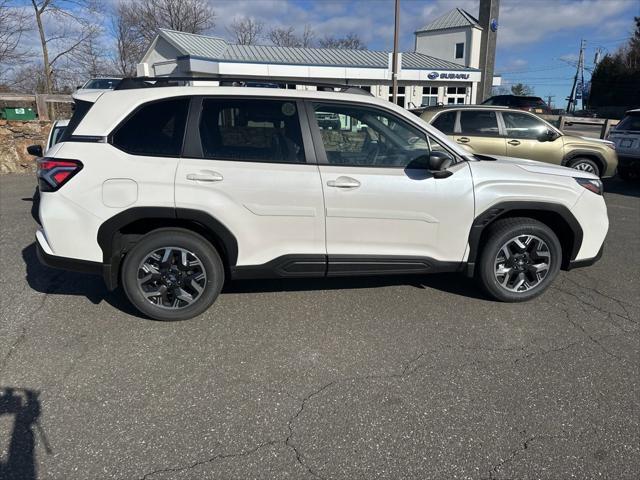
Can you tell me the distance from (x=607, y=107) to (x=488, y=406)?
62029mm

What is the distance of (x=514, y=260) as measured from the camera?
13.0ft

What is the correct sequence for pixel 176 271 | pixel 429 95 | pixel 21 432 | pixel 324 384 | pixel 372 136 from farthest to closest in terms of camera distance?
pixel 429 95 → pixel 372 136 → pixel 176 271 → pixel 324 384 → pixel 21 432

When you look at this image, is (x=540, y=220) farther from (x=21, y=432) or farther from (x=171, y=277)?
(x=21, y=432)

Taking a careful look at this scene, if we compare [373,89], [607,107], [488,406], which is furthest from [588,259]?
[607,107]

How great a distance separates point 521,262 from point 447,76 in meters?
31.4

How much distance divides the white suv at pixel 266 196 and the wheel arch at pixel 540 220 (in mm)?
13

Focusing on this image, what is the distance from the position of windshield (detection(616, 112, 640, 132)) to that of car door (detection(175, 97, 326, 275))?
9.44 m

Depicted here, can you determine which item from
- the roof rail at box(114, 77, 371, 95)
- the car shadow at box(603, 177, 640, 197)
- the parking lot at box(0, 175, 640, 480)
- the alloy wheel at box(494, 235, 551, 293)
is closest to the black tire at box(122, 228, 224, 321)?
the parking lot at box(0, 175, 640, 480)

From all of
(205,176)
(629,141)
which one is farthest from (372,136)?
(629,141)

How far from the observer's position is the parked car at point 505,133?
891 cm

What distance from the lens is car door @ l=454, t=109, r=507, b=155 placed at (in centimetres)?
890

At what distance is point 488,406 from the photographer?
2.68 m

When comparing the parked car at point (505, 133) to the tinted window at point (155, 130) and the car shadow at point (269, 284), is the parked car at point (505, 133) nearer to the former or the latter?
the car shadow at point (269, 284)

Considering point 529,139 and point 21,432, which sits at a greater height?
point 529,139
